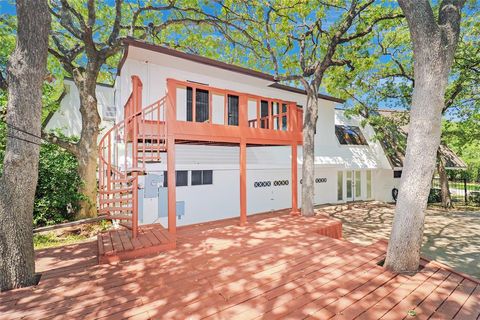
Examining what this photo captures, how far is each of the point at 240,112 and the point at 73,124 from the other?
975cm

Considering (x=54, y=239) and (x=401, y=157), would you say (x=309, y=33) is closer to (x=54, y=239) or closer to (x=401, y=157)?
(x=401, y=157)

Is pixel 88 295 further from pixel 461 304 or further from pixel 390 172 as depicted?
pixel 390 172

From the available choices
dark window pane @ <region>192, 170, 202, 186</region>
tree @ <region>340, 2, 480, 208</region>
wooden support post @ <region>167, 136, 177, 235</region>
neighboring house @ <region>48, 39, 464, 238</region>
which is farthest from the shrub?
wooden support post @ <region>167, 136, 177, 235</region>

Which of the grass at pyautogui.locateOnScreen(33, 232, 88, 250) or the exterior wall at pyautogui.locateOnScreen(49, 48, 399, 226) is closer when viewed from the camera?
the grass at pyautogui.locateOnScreen(33, 232, 88, 250)

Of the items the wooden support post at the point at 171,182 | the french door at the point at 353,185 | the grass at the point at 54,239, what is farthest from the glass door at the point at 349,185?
the grass at the point at 54,239

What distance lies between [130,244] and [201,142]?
13.0 feet

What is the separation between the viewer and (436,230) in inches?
358

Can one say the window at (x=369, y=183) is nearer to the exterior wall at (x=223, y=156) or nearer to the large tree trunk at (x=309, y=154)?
the exterior wall at (x=223, y=156)

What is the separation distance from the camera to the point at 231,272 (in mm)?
3939

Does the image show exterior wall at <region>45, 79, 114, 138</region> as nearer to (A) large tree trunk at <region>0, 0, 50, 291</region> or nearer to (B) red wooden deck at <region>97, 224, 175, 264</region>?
(B) red wooden deck at <region>97, 224, 175, 264</region>

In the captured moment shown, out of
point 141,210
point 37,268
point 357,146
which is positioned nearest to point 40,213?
point 141,210

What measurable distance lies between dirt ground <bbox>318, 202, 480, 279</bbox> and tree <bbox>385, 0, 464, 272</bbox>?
3024 mm

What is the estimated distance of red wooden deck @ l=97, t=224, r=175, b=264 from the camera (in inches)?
171

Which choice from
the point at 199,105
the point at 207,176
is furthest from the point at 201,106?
the point at 207,176
